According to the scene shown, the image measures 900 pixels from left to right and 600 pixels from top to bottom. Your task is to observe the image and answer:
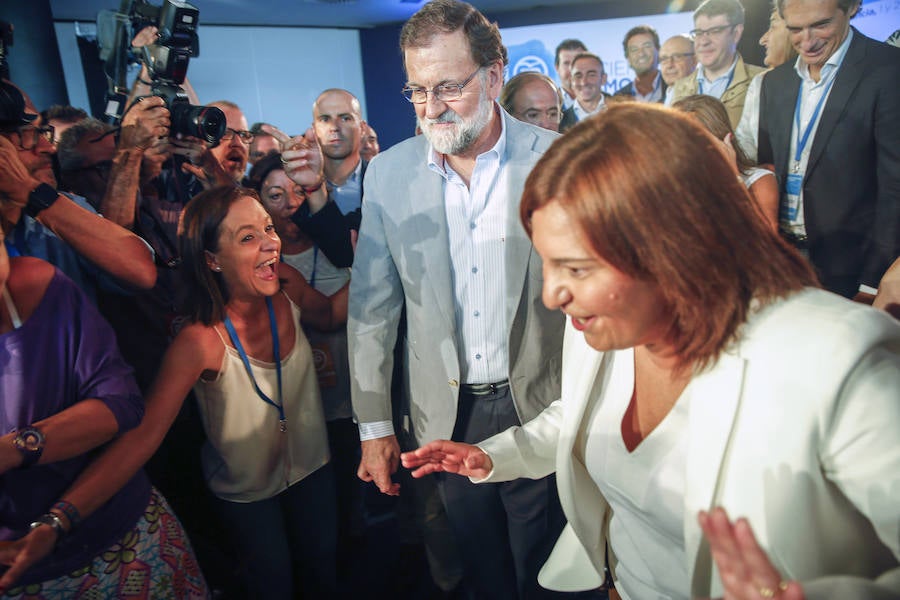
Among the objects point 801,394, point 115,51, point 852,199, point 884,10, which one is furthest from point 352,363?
point 884,10

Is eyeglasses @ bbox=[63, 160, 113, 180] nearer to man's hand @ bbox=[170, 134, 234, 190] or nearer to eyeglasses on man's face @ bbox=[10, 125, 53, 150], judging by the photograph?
man's hand @ bbox=[170, 134, 234, 190]

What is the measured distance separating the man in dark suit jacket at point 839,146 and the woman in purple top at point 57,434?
315cm

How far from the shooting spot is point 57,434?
133cm

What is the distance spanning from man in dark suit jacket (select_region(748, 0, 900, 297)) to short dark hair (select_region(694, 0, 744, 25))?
0.81m

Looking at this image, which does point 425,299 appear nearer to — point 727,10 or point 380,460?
point 380,460

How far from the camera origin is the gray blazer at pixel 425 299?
Result: 6.24 ft

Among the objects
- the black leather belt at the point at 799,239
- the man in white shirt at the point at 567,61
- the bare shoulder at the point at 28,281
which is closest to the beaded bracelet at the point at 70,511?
the bare shoulder at the point at 28,281

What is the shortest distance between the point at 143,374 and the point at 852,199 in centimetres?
332

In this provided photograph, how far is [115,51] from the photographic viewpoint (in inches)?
93.0

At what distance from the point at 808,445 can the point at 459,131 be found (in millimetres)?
1347

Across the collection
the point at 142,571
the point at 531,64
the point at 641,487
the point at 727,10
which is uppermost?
the point at 531,64

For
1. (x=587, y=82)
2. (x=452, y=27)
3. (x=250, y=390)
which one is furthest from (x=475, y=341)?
(x=587, y=82)

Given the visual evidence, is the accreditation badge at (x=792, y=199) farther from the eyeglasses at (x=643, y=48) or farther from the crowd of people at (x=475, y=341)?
the eyeglasses at (x=643, y=48)

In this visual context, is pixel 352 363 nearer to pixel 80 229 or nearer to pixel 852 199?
pixel 80 229
